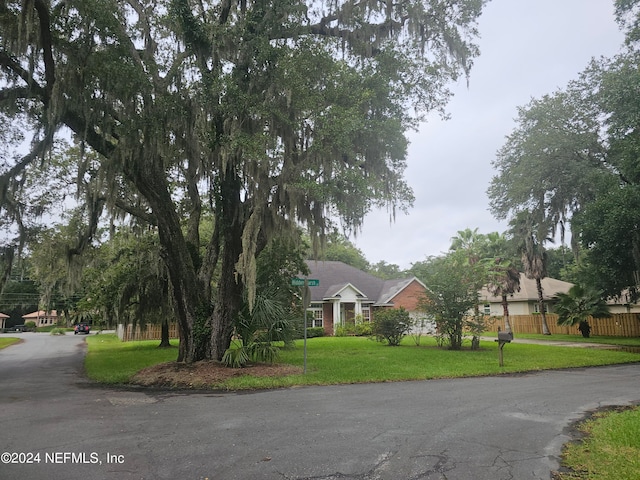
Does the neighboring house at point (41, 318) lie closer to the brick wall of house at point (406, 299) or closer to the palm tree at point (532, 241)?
the brick wall of house at point (406, 299)

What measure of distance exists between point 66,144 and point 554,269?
177 ft

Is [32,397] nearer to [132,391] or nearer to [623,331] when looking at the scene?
[132,391]

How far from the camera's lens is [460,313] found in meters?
19.0

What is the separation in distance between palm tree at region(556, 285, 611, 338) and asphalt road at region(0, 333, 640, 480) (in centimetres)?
1751

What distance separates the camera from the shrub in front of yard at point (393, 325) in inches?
839

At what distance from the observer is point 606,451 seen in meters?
5.00

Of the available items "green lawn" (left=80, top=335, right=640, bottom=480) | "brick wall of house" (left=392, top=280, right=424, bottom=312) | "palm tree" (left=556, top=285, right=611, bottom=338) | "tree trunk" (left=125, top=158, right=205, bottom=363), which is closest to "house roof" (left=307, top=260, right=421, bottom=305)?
"brick wall of house" (left=392, top=280, right=424, bottom=312)

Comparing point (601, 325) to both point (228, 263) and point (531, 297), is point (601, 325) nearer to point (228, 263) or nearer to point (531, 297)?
point (531, 297)

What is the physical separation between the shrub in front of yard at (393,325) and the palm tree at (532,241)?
986cm

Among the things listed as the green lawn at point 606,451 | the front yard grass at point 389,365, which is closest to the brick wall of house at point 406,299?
the front yard grass at point 389,365

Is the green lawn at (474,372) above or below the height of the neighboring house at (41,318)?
below

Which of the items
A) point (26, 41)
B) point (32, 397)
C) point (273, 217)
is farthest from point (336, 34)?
point (32, 397)

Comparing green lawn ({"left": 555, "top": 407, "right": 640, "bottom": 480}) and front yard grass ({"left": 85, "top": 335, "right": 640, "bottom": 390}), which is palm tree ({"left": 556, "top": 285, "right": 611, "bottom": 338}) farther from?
green lawn ({"left": 555, "top": 407, "right": 640, "bottom": 480})

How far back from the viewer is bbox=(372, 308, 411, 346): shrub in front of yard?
21312 millimetres
